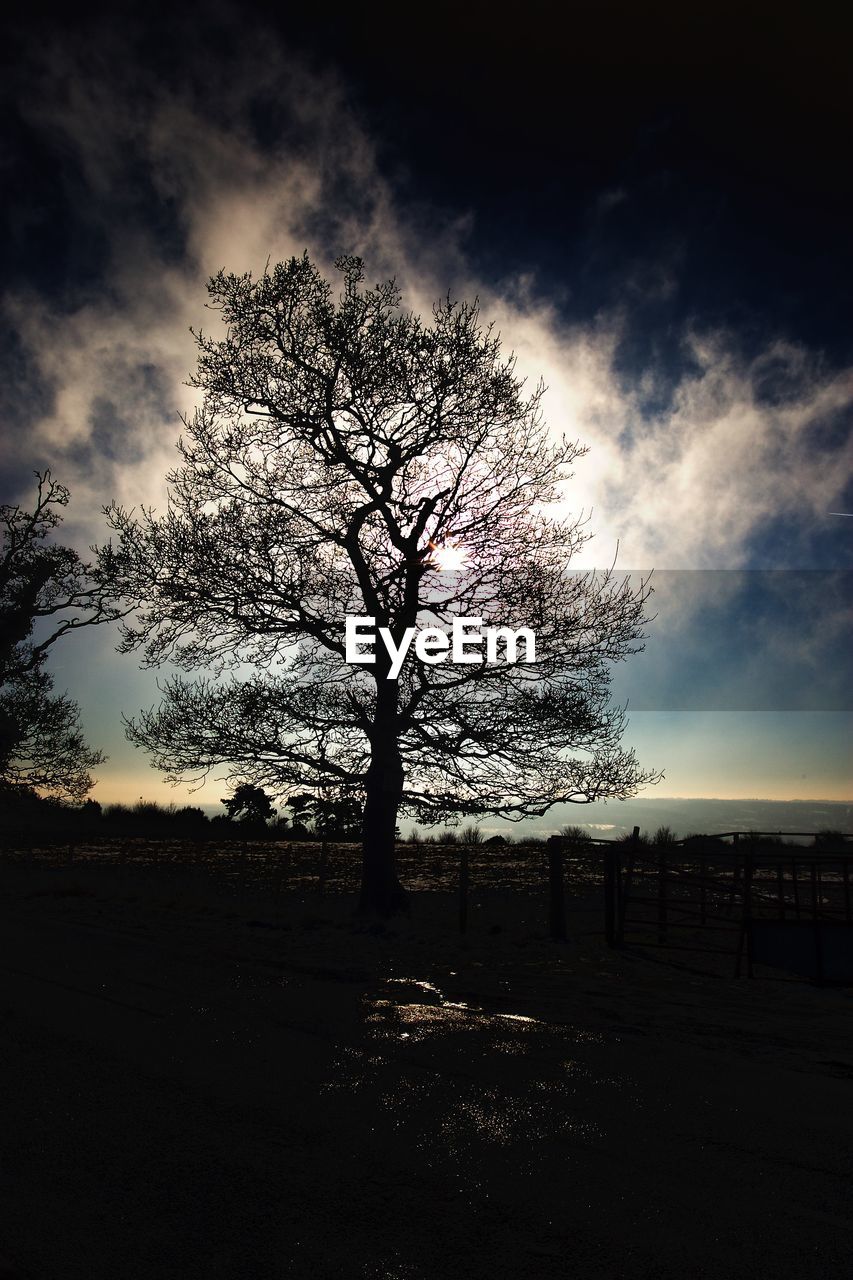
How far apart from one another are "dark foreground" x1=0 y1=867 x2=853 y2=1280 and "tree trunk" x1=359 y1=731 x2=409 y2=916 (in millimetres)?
6445

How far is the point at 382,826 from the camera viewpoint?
16.9 metres

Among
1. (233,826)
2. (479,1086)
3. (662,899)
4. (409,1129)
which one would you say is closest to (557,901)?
(662,899)

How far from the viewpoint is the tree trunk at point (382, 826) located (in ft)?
54.5

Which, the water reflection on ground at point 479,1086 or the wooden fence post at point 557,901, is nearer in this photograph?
the water reflection on ground at point 479,1086

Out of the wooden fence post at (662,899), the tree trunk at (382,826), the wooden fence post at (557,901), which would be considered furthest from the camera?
the tree trunk at (382,826)

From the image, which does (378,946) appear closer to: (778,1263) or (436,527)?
(436,527)

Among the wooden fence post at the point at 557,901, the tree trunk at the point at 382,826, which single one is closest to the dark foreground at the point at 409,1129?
the wooden fence post at the point at 557,901

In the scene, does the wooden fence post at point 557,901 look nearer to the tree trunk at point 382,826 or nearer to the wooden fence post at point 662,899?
the wooden fence post at point 662,899

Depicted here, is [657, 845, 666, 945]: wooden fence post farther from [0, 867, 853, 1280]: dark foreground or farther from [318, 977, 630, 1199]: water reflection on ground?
[318, 977, 630, 1199]: water reflection on ground

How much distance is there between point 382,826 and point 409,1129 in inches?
475

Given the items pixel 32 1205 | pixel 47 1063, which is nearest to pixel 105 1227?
pixel 32 1205

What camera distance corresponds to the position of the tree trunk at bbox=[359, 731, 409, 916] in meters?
16.6

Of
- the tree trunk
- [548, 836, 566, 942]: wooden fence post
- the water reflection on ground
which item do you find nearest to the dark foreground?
the water reflection on ground

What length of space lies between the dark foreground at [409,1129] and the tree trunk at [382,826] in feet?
21.1
